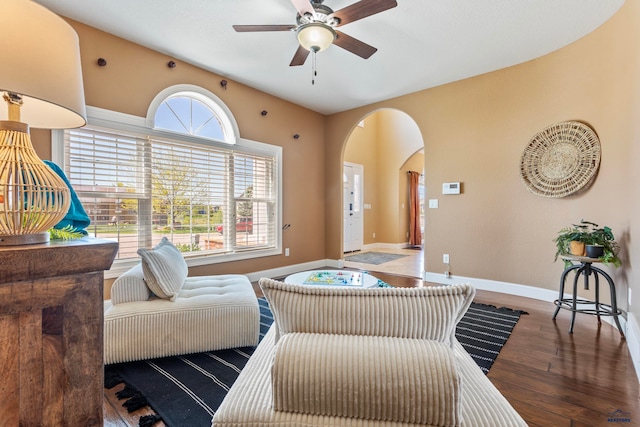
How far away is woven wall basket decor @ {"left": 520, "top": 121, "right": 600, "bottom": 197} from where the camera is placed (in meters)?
2.97

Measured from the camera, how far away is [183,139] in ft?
11.4

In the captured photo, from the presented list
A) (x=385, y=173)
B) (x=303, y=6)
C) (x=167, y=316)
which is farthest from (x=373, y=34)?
(x=385, y=173)

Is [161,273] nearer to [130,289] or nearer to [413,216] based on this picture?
[130,289]

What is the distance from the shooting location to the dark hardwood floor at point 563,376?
5.08 feet

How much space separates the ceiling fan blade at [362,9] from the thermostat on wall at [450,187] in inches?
98.4

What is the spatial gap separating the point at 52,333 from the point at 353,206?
6.76 meters

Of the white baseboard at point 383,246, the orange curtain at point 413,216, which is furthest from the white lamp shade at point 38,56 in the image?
the orange curtain at point 413,216

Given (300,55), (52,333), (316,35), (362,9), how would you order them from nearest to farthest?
(52,333), (362,9), (316,35), (300,55)

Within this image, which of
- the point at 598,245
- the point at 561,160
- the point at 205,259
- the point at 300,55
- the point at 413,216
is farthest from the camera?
the point at 413,216

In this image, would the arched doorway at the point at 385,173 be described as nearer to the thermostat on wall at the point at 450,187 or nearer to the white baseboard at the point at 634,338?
the thermostat on wall at the point at 450,187

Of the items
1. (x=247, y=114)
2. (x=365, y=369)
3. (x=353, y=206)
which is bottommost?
(x=365, y=369)

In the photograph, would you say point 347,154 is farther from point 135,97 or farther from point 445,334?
→ point 445,334

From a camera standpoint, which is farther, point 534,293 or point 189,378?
point 534,293

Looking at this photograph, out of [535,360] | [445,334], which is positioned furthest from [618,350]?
[445,334]
